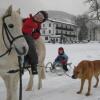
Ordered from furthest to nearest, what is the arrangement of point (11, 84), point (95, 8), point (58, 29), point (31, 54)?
point (58, 29)
point (95, 8)
point (31, 54)
point (11, 84)

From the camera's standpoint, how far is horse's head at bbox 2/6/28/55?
5793 millimetres

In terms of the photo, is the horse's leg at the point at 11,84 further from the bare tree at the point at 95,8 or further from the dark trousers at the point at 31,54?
the bare tree at the point at 95,8

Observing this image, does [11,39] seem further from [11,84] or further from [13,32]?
[11,84]

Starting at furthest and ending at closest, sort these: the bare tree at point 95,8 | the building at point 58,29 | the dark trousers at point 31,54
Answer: the building at point 58,29 < the bare tree at point 95,8 < the dark trousers at point 31,54

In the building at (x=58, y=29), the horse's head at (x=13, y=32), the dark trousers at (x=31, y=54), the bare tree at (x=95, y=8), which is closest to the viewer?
the horse's head at (x=13, y=32)

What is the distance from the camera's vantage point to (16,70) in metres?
6.57

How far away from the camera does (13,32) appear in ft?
19.4

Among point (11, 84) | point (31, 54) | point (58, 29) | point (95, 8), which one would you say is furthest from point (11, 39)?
point (58, 29)

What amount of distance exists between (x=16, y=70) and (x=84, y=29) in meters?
101

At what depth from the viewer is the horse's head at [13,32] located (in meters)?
5.79

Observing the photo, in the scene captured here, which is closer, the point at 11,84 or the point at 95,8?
the point at 11,84

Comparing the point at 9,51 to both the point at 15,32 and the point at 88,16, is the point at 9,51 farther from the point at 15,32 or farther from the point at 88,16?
the point at 88,16

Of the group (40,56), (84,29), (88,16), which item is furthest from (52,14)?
(40,56)

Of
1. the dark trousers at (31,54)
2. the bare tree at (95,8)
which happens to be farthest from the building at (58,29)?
the dark trousers at (31,54)
